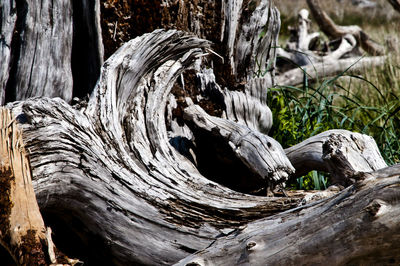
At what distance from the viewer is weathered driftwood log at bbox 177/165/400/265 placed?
6.75ft

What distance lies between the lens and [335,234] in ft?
7.05

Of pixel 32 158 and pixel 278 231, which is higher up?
pixel 32 158

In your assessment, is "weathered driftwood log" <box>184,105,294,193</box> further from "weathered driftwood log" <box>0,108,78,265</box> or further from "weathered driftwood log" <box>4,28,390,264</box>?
"weathered driftwood log" <box>0,108,78,265</box>

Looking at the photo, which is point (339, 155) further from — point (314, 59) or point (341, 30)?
point (341, 30)

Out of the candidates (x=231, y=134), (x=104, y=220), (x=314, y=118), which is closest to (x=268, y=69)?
(x=314, y=118)

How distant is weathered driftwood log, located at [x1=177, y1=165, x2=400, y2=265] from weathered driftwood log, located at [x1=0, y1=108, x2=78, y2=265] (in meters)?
0.79

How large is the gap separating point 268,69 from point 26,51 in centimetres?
253

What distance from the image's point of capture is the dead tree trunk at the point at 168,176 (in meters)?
2.30

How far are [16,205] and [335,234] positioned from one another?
5.09ft

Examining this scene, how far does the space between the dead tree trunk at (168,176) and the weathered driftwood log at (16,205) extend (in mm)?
134

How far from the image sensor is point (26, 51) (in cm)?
303

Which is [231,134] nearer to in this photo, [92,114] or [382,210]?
[92,114]

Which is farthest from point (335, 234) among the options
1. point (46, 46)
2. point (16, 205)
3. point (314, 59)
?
point (314, 59)

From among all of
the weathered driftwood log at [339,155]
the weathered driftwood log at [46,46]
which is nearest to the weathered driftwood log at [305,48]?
the weathered driftwood log at [339,155]
